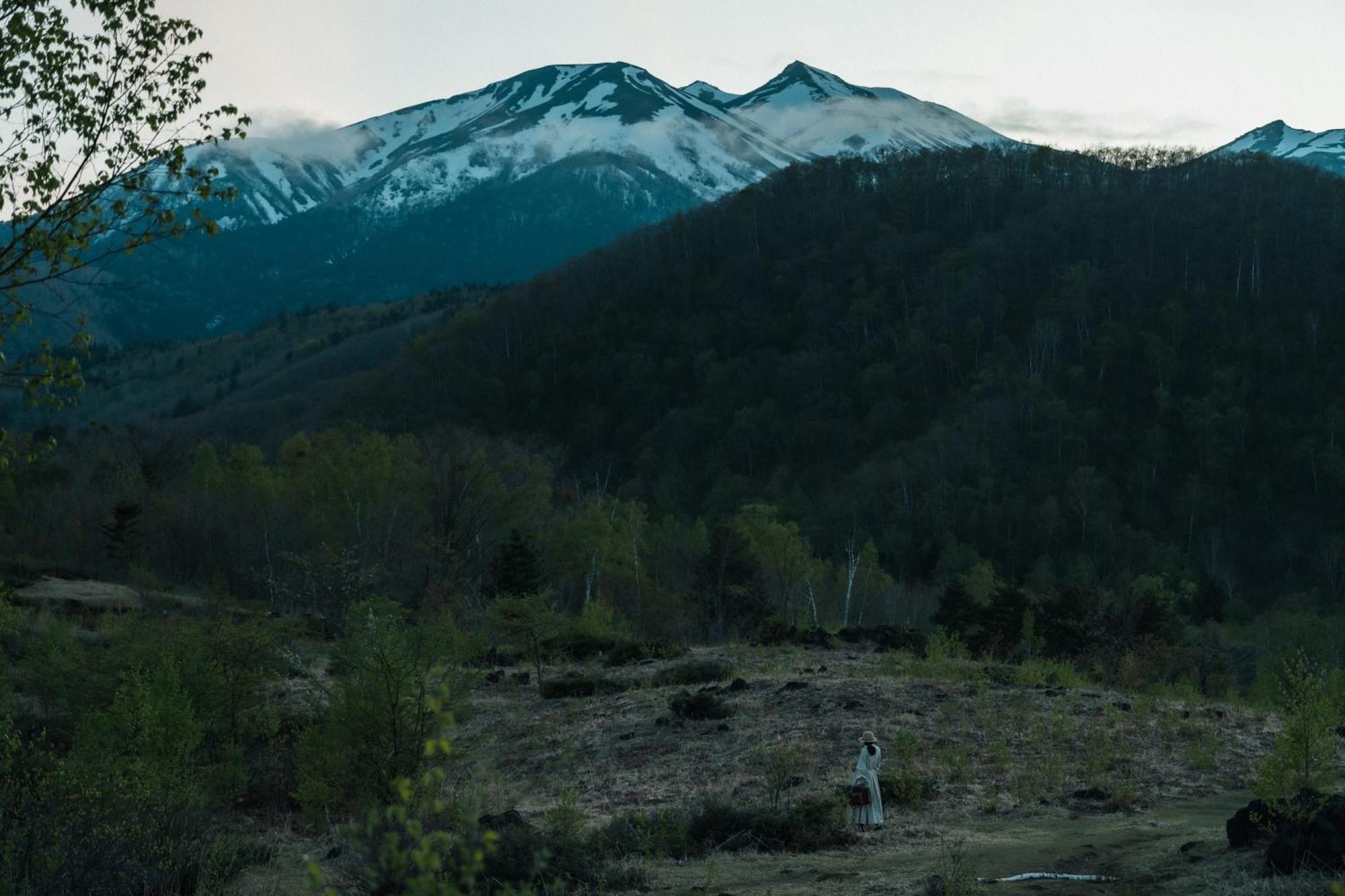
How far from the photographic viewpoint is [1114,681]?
102ft

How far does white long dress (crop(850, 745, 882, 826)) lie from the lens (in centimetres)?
1415

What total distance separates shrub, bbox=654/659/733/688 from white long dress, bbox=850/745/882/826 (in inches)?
526

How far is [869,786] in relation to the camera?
1427 centimetres

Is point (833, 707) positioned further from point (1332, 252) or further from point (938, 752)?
point (1332, 252)

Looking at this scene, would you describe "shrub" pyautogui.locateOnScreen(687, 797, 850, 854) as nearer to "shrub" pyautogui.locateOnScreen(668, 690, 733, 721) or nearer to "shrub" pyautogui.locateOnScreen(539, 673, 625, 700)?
"shrub" pyautogui.locateOnScreen(668, 690, 733, 721)

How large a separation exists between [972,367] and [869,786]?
129930 mm

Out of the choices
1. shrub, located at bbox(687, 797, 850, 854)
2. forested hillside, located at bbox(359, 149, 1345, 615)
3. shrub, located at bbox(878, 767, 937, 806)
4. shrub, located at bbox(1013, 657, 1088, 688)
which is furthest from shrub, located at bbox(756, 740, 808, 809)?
forested hillside, located at bbox(359, 149, 1345, 615)

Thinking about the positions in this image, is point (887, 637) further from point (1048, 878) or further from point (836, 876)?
point (1048, 878)

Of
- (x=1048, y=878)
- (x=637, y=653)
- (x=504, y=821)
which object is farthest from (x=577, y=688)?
(x=1048, y=878)

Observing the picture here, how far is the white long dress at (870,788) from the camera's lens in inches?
557

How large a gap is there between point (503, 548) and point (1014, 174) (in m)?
144

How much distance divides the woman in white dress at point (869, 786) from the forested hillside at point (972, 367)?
79.8m

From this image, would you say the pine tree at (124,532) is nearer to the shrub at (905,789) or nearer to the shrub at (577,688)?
the shrub at (577,688)

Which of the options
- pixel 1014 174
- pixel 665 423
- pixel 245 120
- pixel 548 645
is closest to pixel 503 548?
pixel 548 645
